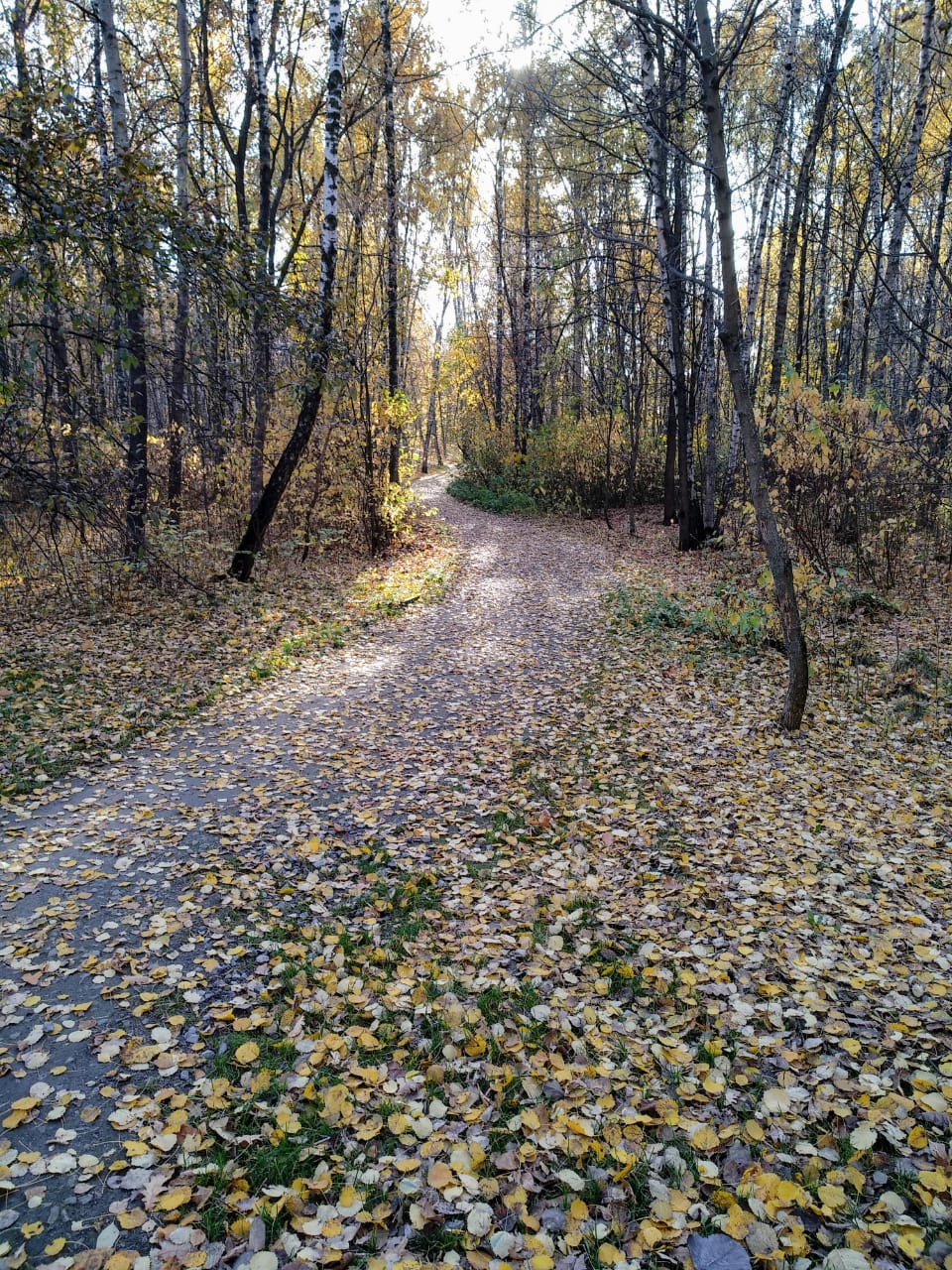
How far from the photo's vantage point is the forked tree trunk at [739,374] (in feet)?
16.9

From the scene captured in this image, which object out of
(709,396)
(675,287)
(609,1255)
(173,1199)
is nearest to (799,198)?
(675,287)

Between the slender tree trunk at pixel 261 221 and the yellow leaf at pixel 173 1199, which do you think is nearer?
the yellow leaf at pixel 173 1199

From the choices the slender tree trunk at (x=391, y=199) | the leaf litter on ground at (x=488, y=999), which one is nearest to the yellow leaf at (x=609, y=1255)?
the leaf litter on ground at (x=488, y=999)

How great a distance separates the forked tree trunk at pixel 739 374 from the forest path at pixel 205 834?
7.20ft

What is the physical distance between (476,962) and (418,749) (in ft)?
8.88

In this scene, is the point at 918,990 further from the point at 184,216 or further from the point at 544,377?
the point at 544,377

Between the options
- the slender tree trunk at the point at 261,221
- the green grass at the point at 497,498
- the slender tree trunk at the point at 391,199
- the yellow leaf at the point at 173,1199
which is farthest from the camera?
the green grass at the point at 497,498

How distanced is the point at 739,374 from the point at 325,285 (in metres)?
6.78

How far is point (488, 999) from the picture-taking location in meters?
3.53

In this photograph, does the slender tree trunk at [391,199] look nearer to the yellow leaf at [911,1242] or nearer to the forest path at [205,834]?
the forest path at [205,834]

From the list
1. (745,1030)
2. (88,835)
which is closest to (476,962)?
(745,1030)

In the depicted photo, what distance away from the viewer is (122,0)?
616 inches

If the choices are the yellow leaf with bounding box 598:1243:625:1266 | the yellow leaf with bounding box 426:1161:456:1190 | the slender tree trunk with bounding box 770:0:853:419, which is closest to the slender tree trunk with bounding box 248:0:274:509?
the slender tree trunk with bounding box 770:0:853:419

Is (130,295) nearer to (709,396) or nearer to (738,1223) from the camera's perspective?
(738,1223)
